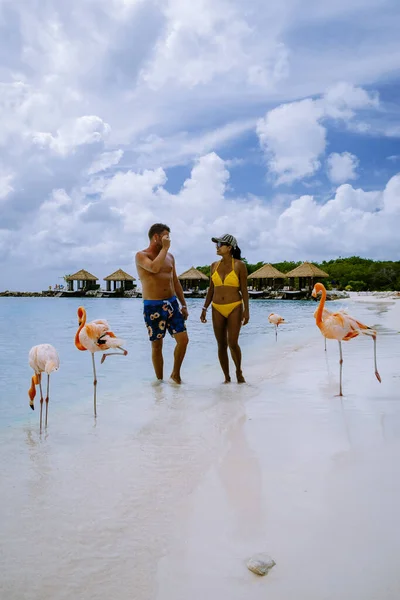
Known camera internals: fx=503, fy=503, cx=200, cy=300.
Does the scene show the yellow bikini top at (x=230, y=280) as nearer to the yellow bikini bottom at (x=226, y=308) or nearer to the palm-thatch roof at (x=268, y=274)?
the yellow bikini bottom at (x=226, y=308)

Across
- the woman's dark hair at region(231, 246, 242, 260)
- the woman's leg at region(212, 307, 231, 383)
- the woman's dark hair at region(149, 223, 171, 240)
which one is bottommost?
the woman's leg at region(212, 307, 231, 383)

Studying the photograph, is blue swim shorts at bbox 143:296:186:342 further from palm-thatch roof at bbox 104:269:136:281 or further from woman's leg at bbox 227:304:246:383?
palm-thatch roof at bbox 104:269:136:281

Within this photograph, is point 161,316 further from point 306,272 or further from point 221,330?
point 306,272

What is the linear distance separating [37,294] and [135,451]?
103495 millimetres

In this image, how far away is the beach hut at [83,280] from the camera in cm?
7431

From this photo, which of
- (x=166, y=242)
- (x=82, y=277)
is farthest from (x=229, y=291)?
(x=82, y=277)

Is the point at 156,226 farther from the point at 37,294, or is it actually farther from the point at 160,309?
the point at 37,294

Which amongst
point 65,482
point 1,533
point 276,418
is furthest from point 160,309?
point 1,533

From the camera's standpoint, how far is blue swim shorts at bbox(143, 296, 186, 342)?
19.8ft

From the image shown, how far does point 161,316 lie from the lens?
19.9 ft

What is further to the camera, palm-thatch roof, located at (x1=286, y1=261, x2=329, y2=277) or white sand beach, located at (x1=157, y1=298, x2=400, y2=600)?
palm-thatch roof, located at (x1=286, y1=261, x2=329, y2=277)

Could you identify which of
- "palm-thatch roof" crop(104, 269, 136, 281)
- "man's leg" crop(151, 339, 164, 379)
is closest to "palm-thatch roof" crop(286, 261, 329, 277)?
"palm-thatch roof" crop(104, 269, 136, 281)

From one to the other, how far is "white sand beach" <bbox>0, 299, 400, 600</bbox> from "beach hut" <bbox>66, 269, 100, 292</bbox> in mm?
71198

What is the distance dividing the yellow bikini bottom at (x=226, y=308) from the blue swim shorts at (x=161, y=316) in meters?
0.49
